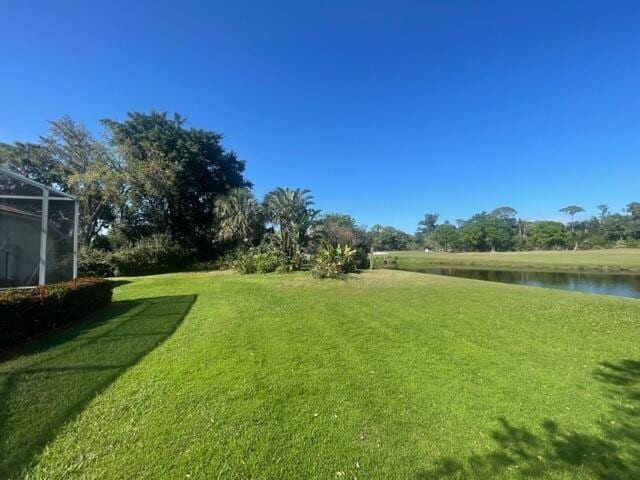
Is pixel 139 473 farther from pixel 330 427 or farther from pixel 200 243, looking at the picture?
pixel 200 243

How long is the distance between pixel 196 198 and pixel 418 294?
21247mm

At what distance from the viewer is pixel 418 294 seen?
10.7 meters

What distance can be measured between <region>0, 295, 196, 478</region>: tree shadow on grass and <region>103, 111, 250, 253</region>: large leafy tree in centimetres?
1609

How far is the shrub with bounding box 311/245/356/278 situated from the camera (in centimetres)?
1524

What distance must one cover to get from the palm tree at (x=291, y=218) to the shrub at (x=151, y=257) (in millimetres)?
7450

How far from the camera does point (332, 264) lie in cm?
1566

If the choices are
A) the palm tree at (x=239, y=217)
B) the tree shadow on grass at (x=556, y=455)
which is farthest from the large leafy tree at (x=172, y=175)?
the tree shadow on grass at (x=556, y=455)

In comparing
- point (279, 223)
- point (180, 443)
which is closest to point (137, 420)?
point (180, 443)

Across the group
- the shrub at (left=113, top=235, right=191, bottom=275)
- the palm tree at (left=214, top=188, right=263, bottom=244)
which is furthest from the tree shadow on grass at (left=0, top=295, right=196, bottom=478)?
the palm tree at (left=214, top=188, right=263, bottom=244)

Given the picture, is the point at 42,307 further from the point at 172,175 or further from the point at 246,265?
the point at 172,175

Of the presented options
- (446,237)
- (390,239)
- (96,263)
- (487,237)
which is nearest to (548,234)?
(487,237)

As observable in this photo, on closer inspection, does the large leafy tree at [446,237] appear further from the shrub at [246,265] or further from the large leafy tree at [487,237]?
the shrub at [246,265]

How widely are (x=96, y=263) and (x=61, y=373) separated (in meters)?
16.8

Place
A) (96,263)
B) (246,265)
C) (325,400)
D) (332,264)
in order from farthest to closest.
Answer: (96,263) < (246,265) < (332,264) < (325,400)
